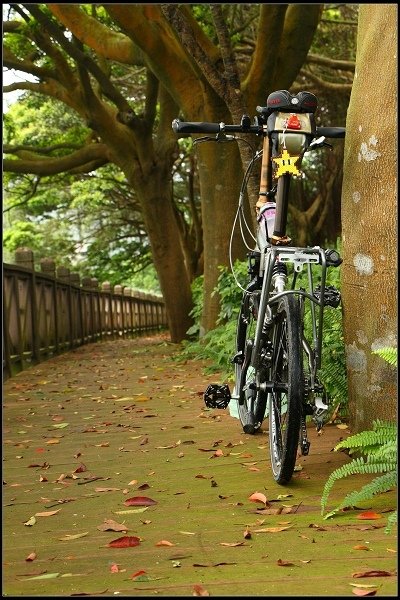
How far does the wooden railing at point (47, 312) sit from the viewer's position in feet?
40.1

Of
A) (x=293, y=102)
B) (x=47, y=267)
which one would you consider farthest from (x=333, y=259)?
(x=47, y=267)

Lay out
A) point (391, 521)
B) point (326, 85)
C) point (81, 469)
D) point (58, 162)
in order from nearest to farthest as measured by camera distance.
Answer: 1. point (391, 521)
2. point (81, 469)
3. point (326, 85)
4. point (58, 162)

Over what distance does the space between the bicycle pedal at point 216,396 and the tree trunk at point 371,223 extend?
33.7 inches

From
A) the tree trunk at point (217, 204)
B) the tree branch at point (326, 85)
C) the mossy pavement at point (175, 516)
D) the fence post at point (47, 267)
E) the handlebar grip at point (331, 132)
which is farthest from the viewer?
the tree branch at point (326, 85)

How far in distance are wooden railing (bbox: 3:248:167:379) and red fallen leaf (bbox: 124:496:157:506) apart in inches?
292

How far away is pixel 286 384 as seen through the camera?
426 cm

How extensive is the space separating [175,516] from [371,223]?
172 centimetres

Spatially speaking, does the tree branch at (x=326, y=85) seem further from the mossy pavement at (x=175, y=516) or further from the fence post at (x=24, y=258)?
the mossy pavement at (x=175, y=516)

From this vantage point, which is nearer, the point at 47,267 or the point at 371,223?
the point at 371,223

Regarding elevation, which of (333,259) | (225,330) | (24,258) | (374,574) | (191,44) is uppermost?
(191,44)

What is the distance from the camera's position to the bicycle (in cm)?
409

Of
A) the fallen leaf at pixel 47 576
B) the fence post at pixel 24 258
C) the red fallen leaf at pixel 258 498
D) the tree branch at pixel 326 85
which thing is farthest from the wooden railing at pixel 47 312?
the fallen leaf at pixel 47 576

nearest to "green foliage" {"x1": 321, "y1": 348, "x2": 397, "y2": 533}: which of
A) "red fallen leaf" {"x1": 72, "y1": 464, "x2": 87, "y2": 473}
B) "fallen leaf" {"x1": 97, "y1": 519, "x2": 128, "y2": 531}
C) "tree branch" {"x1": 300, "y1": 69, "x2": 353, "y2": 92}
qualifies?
"fallen leaf" {"x1": 97, "y1": 519, "x2": 128, "y2": 531}

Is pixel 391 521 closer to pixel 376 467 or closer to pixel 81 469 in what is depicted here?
pixel 376 467
